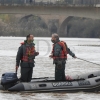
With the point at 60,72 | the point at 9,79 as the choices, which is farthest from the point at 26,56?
the point at 60,72

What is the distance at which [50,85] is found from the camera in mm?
20922

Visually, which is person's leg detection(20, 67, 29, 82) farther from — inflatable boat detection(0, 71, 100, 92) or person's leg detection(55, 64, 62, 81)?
person's leg detection(55, 64, 62, 81)

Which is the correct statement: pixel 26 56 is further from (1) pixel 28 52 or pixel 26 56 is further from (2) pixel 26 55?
(1) pixel 28 52

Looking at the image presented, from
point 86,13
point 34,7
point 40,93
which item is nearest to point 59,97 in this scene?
point 40,93

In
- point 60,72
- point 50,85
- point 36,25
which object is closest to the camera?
point 50,85

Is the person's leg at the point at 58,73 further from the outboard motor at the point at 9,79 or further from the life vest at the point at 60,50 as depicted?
the outboard motor at the point at 9,79

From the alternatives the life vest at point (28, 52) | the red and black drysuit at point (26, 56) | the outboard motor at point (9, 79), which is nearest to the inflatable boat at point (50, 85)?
the outboard motor at point (9, 79)

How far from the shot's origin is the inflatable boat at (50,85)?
20.9 metres

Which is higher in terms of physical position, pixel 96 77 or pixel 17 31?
pixel 96 77

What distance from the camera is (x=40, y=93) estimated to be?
21.1 m

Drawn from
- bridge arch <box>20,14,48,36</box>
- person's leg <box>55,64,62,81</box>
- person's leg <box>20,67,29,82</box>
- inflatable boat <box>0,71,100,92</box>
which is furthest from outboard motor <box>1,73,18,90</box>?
bridge arch <box>20,14,48,36</box>

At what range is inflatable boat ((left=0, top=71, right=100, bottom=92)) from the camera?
2086 centimetres

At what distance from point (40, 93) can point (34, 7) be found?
6434 cm

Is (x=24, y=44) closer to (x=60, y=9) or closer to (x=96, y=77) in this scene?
(x=96, y=77)
